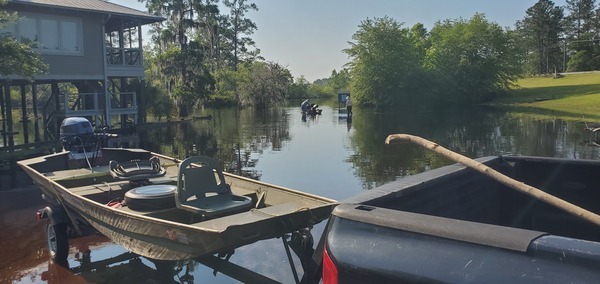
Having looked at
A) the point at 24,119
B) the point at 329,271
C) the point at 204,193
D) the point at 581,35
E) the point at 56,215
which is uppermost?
the point at 581,35

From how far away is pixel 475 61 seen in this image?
60.7m

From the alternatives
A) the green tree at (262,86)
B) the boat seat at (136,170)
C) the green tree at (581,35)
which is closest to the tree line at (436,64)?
the green tree at (262,86)

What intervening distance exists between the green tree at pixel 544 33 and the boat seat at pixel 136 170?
288ft

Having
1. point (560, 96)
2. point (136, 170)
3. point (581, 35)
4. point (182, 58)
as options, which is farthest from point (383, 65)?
point (136, 170)

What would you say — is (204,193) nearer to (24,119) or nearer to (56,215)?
(56,215)

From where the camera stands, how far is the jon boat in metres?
5.16

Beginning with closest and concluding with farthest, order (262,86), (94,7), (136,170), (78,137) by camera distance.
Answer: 1. (136,170)
2. (78,137)
3. (94,7)
4. (262,86)

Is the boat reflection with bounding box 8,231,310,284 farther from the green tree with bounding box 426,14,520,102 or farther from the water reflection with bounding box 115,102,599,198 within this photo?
the green tree with bounding box 426,14,520,102

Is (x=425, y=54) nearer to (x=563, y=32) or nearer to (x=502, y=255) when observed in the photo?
(x=563, y=32)

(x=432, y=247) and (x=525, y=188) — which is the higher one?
(x=525, y=188)

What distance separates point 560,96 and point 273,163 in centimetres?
4548

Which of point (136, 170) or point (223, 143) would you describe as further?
point (223, 143)

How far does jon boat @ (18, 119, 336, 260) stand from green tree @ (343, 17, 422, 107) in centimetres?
5049

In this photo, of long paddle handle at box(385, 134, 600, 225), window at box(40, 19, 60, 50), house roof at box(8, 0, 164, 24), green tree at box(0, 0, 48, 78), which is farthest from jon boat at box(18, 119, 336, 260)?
window at box(40, 19, 60, 50)
